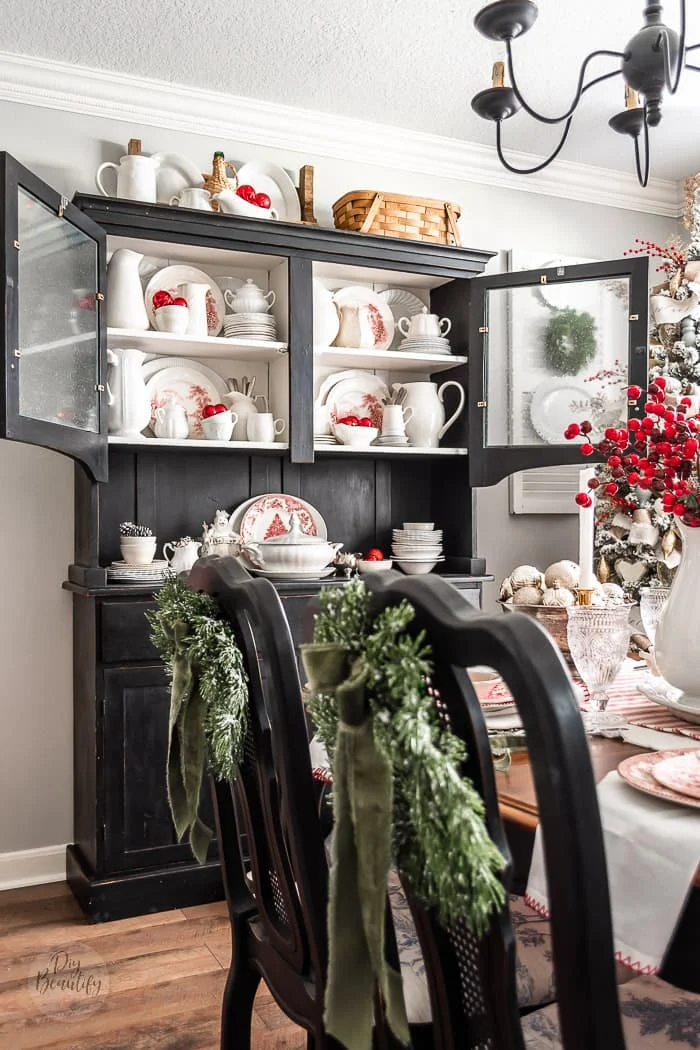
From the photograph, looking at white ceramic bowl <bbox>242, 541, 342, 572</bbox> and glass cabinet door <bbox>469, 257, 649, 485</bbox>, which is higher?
glass cabinet door <bbox>469, 257, 649, 485</bbox>

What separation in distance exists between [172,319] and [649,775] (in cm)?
221

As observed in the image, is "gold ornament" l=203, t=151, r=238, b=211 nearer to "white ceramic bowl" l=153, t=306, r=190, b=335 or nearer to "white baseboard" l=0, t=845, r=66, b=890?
"white ceramic bowl" l=153, t=306, r=190, b=335

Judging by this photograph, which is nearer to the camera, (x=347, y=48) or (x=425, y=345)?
(x=347, y=48)

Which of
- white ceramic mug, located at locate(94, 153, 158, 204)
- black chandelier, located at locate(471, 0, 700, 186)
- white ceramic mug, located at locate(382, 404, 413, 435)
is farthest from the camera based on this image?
white ceramic mug, located at locate(382, 404, 413, 435)

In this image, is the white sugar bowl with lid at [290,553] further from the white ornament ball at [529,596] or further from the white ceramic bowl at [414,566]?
the white ornament ball at [529,596]

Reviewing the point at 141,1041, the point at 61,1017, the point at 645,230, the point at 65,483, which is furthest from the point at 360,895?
the point at 645,230

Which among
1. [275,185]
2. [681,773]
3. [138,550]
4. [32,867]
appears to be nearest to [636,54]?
[681,773]

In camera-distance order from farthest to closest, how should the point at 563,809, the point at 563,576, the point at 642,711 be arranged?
the point at 563,576, the point at 642,711, the point at 563,809

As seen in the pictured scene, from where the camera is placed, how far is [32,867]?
2.91 meters

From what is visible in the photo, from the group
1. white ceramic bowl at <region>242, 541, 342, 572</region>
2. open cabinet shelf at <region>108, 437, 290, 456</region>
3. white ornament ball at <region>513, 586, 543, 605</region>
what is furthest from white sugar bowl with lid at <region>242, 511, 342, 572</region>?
white ornament ball at <region>513, 586, 543, 605</region>

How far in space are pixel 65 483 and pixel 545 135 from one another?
2262mm

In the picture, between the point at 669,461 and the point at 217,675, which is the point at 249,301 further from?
the point at 217,675

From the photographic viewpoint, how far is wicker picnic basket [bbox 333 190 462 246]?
10.2 feet

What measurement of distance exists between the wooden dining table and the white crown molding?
103 inches
